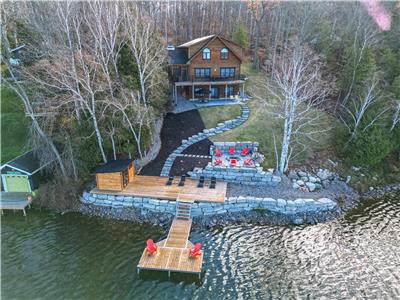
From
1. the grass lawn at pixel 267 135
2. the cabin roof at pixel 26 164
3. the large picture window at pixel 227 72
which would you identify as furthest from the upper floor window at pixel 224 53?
the cabin roof at pixel 26 164

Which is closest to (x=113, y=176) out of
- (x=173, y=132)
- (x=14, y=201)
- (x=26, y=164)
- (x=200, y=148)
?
(x=26, y=164)

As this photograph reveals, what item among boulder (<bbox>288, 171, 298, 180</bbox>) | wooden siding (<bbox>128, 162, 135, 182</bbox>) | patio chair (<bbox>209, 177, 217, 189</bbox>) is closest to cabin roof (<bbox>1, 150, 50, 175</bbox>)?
wooden siding (<bbox>128, 162, 135, 182</bbox>)

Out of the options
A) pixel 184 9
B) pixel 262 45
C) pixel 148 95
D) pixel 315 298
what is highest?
pixel 184 9

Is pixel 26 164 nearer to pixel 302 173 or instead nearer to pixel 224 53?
pixel 302 173

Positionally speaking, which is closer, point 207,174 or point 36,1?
point 207,174

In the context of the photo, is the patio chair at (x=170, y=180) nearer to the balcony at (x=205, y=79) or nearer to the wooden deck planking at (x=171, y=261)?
the wooden deck planking at (x=171, y=261)

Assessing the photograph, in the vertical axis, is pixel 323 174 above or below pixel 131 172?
below

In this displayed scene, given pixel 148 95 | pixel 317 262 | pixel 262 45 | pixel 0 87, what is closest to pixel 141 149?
pixel 148 95

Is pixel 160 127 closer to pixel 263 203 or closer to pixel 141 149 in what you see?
pixel 141 149
